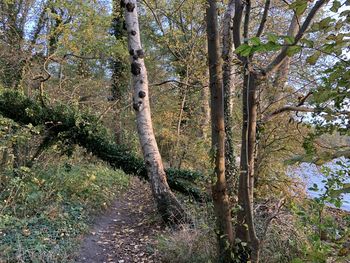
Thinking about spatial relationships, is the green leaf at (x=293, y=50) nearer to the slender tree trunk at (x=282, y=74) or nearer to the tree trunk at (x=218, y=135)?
the tree trunk at (x=218, y=135)

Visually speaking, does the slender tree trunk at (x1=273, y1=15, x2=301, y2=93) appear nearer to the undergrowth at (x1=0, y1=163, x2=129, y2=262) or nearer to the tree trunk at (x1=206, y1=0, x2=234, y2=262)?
the tree trunk at (x1=206, y1=0, x2=234, y2=262)

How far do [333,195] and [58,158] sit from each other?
→ 311 inches

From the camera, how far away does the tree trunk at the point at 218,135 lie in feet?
10.6

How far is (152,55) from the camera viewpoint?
13.6 metres

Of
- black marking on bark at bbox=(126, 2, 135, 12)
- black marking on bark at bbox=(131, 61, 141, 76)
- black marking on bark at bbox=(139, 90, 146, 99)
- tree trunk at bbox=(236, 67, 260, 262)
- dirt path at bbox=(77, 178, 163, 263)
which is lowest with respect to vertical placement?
dirt path at bbox=(77, 178, 163, 263)

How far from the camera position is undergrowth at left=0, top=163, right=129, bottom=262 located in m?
3.88

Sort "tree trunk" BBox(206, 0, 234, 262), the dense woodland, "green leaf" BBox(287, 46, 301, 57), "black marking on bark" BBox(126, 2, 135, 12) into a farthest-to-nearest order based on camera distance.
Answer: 1. "black marking on bark" BBox(126, 2, 135, 12)
2. "tree trunk" BBox(206, 0, 234, 262)
3. the dense woodland
4. "green leaf" BBox(287, 46, 301, 57)

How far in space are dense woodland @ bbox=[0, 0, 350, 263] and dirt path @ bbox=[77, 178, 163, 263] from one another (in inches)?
2.1

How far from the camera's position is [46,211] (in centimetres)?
493

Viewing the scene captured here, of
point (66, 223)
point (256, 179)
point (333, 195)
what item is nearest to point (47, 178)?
point (66, 223)

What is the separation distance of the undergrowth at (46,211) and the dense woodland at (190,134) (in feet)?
0.08

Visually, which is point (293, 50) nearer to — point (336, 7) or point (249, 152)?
point (336, 7)

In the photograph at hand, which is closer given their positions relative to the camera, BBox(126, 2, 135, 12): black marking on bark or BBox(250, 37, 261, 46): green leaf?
BBox(250, 37, 261, 46): green leaf

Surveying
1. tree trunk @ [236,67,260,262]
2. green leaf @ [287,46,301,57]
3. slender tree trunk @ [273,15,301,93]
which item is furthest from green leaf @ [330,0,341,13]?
slender tree trunk @ [273,15,301,93]
